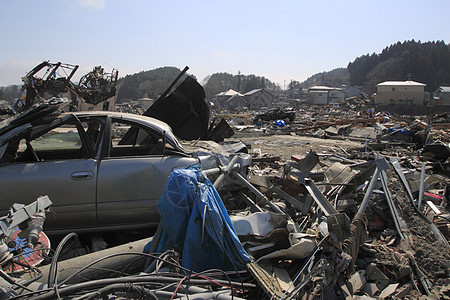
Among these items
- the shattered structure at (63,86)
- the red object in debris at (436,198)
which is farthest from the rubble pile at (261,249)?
the shattered structure at (63,86)

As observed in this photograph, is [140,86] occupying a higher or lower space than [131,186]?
higher

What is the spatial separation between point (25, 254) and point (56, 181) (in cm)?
104

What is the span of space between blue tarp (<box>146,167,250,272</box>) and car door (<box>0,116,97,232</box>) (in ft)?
4.03

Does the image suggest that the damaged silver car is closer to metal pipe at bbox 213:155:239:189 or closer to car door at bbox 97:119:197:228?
car door at bbox 97:119:197:228

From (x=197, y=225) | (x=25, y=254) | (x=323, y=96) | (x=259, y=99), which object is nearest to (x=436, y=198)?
(x=197, y=225)

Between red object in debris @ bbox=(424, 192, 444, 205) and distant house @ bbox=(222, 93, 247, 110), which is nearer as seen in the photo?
red object in debris @ bbox=(424, 192, 444, 205)

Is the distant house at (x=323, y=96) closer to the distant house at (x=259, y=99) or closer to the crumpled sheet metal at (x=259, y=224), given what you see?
the distant house at (x=259, y=99)

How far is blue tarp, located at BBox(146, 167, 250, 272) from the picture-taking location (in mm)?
2801

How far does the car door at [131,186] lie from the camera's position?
3660 millimetres

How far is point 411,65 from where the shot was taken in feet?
270

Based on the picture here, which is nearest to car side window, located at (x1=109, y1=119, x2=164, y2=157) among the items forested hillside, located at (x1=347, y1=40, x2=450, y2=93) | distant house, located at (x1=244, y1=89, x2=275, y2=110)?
distant house, located at (x1=244, y1=89, x2=275, y2=110)

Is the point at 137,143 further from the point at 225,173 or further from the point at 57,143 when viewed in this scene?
the point at 225,173

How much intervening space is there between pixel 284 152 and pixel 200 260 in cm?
971

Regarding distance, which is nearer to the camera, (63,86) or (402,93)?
(63,86)
